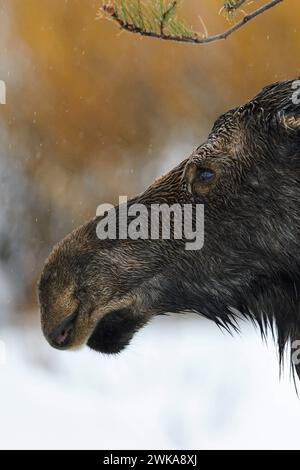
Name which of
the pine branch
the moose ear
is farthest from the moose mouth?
the pine branch

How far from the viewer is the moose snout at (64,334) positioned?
2.97 m

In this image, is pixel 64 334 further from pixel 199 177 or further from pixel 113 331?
pixel 199 177

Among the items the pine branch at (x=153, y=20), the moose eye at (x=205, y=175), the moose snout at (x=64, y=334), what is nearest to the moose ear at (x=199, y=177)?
the moose eye at (x=205, y=175)

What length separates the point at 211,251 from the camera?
3068mm

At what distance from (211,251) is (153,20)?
814mm

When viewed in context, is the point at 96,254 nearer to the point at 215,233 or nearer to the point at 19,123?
the point at 215,233

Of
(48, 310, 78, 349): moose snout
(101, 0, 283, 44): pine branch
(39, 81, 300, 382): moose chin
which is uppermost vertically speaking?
(101, 0, 283, 44): pine branch

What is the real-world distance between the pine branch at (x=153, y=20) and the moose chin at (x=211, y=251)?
0.29 meters

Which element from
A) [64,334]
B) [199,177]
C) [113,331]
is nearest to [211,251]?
[199,177]

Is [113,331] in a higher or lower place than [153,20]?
lower

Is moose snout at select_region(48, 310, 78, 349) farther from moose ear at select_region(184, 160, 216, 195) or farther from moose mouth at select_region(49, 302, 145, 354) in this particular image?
moose ear at select_region(184, 160, 216, 195)

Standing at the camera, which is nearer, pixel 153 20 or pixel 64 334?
pixel 64 334

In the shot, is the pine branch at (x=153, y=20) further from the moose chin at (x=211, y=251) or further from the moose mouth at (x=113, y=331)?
the moose mouth at (x=113, y=331)

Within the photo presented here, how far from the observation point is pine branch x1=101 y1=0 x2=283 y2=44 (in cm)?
308
